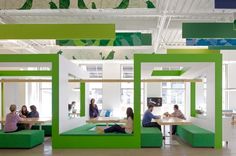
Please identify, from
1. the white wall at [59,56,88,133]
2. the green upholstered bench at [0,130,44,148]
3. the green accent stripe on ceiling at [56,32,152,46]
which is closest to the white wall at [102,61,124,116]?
the green accent stripe on ceiling at [56,32,152,46]

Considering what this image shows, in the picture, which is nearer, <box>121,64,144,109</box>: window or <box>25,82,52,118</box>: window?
<box>121,64,144,109</box>: window

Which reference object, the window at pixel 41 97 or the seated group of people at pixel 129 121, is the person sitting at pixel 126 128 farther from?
the window at pixel 41 97

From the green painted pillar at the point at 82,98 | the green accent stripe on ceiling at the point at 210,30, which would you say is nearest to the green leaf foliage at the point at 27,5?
the green accent stripe on ceiling at the point at 210,30

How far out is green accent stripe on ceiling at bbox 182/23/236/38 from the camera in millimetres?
10273

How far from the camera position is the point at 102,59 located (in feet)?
59.5

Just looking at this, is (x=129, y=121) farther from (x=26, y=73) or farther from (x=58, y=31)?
(x=26, y=73)

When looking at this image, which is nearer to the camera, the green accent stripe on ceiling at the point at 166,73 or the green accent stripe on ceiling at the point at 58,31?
the green accent stripe on ceiling at the point at 58,31

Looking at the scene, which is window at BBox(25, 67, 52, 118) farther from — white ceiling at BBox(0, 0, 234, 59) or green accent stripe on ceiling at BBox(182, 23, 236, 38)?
green accent stripe on ceiling at BBox(182, 23, 236, 38)

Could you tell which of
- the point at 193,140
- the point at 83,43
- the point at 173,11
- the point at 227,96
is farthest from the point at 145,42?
the point at 227,96

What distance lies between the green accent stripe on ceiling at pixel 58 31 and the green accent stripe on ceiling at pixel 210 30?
2693 millimetres

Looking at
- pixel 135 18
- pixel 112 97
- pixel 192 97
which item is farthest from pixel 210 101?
pixel 112 97

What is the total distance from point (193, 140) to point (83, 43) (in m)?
6.26

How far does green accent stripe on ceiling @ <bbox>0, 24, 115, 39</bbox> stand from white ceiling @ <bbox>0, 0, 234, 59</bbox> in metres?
1.01

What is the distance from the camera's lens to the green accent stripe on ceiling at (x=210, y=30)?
10.3 m
